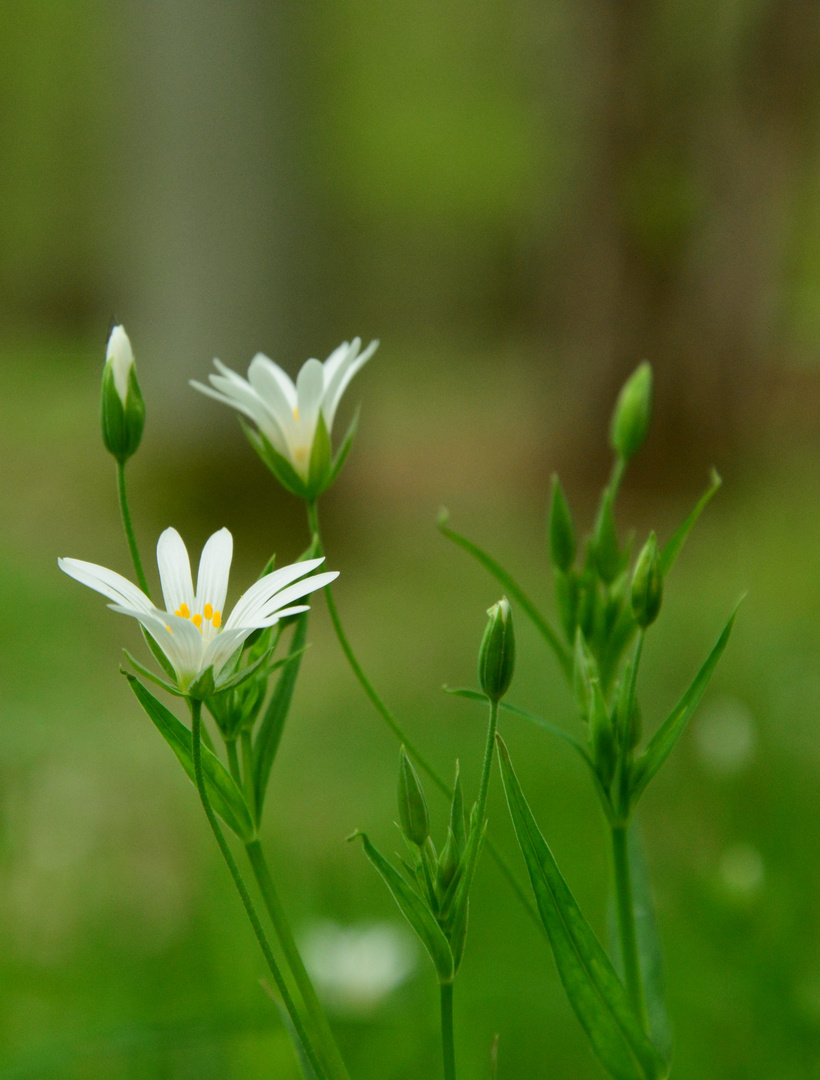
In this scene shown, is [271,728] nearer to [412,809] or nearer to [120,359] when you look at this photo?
[412,809]

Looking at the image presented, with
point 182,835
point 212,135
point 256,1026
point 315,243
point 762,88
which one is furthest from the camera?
point 315,243

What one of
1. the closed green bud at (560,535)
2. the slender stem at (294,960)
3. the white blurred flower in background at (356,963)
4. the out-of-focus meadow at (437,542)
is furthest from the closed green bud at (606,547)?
the white blurred flower in background at (356,963)

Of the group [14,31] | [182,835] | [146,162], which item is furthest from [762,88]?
[14,31]

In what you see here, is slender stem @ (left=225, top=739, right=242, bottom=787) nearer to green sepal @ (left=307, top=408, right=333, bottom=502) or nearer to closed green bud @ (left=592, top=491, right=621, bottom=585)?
green sepal @ (left=307, top=408, right=333, bottom=502)

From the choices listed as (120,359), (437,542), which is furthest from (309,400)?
(437,542)

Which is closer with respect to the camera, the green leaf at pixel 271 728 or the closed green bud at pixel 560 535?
the green leaf at pixel 271 728

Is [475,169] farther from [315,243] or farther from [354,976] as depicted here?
[354,976]

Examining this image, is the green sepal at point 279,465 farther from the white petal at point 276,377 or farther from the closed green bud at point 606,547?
the closed green bud at point 606,547
